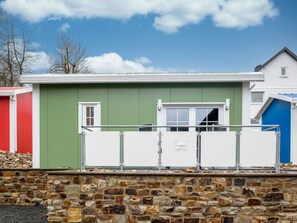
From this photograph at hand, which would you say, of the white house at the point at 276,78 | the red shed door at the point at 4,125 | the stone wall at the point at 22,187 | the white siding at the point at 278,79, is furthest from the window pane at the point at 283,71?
the stone wall at the point at 22,187

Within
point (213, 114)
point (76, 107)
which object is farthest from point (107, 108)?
point (213, 114)

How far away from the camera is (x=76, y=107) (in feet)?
23.3

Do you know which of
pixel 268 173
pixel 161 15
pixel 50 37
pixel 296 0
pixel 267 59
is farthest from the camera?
pixel 267 59

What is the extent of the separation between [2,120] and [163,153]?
21.8ft

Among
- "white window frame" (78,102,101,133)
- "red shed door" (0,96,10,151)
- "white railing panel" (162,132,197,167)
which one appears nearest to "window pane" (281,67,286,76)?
"white window frame" (78,102,101,133)

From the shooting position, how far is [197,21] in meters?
19.5

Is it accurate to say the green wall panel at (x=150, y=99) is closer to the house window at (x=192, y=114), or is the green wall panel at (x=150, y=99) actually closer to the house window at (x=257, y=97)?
the house window at (x=192, y=114)

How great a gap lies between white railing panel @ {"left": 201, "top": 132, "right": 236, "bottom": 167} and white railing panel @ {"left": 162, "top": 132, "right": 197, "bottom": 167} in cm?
20

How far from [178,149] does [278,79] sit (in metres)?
18.8

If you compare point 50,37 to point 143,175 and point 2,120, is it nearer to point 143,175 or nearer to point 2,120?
point 2,120

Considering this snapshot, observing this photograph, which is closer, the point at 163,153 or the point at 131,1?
the point at 163,153

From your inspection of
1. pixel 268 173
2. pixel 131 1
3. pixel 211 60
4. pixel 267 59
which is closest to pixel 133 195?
pixel 268 173

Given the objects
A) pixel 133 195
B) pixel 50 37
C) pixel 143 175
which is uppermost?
pixel 50 37

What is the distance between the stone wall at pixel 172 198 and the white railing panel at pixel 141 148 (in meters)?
0.31
